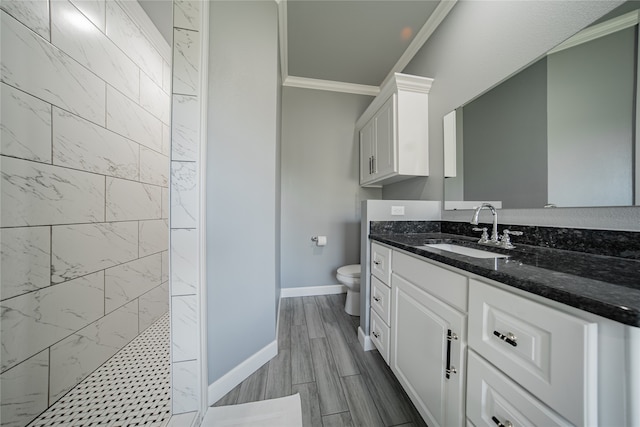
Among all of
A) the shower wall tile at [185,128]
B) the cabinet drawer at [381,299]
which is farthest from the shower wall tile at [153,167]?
the cabinet drawer at [381,299]

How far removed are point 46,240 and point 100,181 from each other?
17.1 inches

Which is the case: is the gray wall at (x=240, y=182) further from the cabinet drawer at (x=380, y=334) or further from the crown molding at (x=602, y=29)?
the crown molding at (x=602, y=29)

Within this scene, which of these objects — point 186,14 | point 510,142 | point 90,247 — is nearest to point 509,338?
point 510,142

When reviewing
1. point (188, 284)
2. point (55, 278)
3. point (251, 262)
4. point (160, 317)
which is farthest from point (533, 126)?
point (160, 317)

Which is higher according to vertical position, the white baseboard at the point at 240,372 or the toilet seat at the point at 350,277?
the toilet seat at the point at 350,277

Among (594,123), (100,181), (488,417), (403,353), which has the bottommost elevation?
(403,353)

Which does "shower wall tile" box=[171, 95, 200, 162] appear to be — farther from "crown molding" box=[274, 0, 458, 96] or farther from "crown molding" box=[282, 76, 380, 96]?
"crown molding" box=[282, 76, 380, 96]

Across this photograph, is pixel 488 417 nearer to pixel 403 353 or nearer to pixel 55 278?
Result: pixel 403 353

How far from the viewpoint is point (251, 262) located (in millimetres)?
1259

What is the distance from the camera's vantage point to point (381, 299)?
1281 millimetres

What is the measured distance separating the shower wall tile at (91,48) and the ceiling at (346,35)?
0.48m

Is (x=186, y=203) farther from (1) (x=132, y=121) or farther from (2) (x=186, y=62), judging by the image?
(1) (x=132, y=121)

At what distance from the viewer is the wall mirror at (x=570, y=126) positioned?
0.75 metres

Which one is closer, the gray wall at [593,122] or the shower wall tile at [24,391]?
the gray wall at [593,122]
